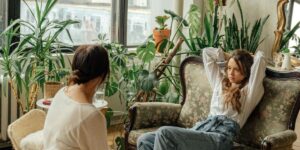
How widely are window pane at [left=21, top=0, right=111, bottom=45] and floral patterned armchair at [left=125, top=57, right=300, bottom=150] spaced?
1578 millimetres

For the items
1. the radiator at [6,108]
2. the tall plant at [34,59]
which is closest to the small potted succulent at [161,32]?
the tall plant at [34,59]

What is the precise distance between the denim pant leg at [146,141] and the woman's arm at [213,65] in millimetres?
610

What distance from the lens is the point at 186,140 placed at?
108 inches

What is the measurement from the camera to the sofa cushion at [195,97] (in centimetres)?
325

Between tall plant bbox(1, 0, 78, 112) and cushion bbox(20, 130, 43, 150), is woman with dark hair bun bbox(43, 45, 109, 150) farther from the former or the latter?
tall plant bbox(1, 0, 78, 112)

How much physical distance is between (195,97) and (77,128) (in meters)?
1.82

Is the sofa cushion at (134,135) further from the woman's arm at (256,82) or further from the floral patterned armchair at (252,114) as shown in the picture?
the woman's arm at (256,82)

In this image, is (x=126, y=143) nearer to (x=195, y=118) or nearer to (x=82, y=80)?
(x=195, y=118)

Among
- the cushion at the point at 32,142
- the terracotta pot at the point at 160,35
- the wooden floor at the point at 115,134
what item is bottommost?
the wooden floor at the point at 115,134

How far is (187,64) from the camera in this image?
136 inches

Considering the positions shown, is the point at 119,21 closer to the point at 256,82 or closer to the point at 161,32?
the point at 161,32

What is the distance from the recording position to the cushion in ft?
7.45

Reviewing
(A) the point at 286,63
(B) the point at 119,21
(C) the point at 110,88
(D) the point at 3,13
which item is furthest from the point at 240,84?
(B) the point at 119,21

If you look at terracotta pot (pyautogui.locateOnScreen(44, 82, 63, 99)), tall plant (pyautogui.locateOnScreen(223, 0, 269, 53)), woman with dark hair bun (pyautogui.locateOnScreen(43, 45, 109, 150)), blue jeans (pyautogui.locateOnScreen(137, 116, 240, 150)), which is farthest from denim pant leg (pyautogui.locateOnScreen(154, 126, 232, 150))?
tall plant (pyautogui.locateOnScreen(223, 0, 269, 53))
